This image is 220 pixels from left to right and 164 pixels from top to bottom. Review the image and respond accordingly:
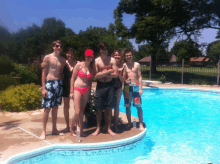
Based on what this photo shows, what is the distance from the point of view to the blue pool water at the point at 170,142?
4199mm

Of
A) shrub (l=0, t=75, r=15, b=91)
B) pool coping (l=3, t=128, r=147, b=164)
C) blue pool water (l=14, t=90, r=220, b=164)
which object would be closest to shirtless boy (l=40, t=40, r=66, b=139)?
pool coping (l=3, t=128, r=147, b=164)

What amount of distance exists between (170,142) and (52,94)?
365 cm

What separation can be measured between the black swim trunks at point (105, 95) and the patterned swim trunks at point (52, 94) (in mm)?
916

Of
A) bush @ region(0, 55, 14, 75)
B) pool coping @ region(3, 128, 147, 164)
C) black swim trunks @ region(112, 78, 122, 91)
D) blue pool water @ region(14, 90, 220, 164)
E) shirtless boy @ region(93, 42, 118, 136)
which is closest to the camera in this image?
pool coping @ region(3, 128, 147, 164)

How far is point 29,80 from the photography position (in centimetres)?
1155

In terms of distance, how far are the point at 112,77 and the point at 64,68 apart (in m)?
1.20

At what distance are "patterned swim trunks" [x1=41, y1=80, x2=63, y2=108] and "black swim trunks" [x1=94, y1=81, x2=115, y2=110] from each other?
0.92 m

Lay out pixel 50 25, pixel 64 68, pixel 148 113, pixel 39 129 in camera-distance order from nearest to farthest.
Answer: pixel 64 68, pixel 39 129, pixel 148 113, pixel 50 25

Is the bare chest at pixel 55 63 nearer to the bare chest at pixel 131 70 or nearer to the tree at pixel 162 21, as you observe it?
the bare chest at pixel 131 70

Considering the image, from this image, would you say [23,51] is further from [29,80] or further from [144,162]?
[144,162]

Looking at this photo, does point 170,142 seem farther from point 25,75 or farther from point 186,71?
point 186,71

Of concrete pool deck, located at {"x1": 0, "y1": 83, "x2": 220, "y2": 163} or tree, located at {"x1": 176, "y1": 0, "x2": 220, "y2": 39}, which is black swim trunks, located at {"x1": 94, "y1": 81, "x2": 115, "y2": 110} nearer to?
concrete pool deck, located at {"x1": 0, "y1": 83, "x2": 220, "y2": 163}

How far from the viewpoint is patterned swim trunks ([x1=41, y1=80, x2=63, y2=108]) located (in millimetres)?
4324

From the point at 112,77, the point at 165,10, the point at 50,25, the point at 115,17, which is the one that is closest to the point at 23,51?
the point at 50,25
